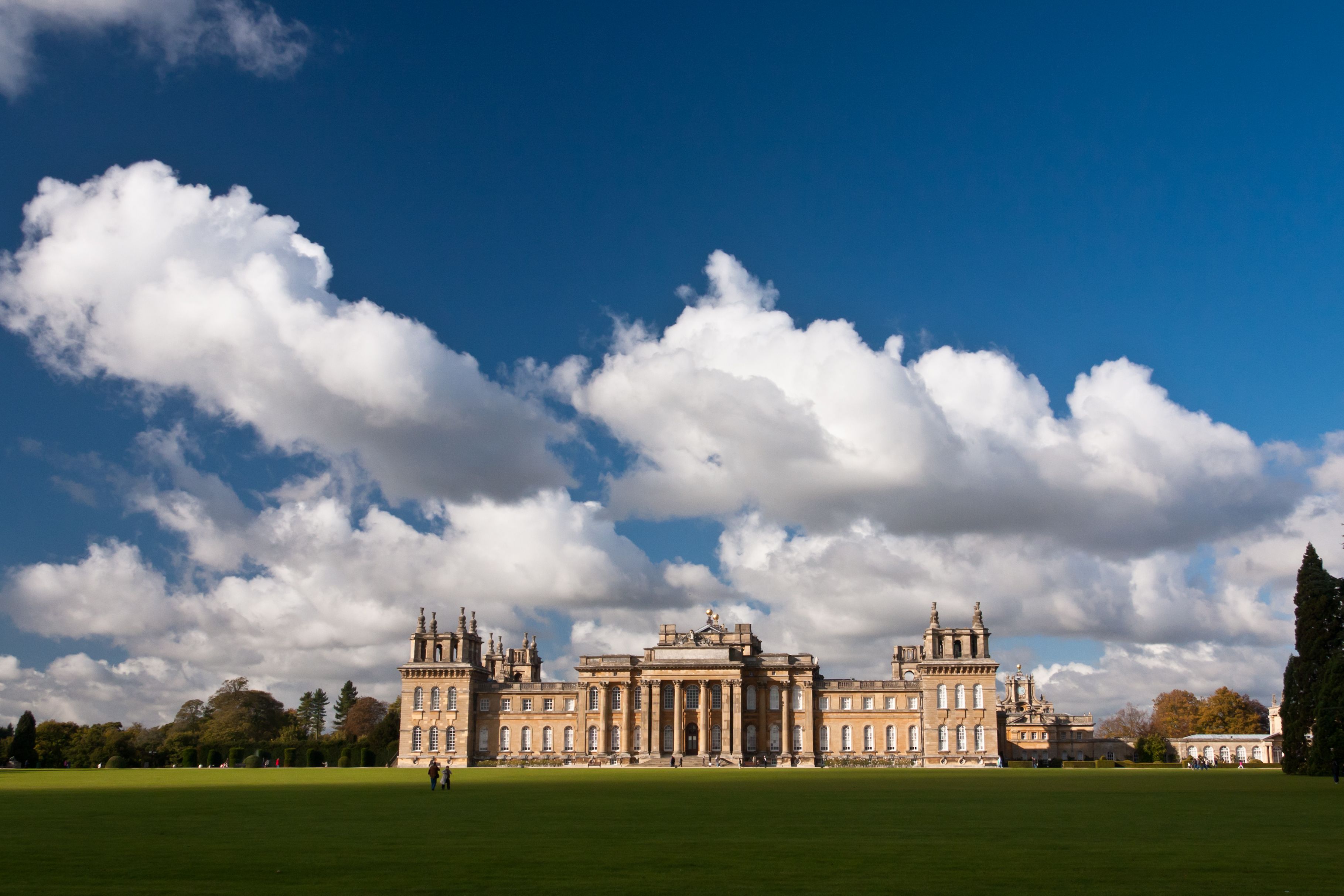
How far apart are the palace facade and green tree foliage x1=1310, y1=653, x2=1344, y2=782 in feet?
151

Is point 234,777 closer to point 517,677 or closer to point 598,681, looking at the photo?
point 598,681

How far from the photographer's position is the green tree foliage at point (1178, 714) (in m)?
134

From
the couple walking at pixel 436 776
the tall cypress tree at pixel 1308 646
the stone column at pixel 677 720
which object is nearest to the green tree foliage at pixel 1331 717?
the tall cypress tree at pixel 1308 646

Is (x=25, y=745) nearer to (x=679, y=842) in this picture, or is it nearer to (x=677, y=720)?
(x=677, y=720)

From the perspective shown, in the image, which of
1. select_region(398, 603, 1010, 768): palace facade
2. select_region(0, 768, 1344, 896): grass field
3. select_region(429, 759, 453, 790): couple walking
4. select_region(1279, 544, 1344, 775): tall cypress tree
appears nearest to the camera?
select_region(0, 768, 1344, 896): grass field

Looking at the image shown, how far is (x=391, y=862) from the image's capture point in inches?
690

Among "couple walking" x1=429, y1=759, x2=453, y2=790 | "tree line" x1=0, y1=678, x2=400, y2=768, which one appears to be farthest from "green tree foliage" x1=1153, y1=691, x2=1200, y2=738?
"couple walking" x1=429, y1=759, x2=453, y2=790

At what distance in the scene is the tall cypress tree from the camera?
51.5 meters

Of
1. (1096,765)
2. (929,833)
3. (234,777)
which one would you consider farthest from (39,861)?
(1096,765)

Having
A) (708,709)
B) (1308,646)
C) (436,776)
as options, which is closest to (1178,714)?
(708,709)

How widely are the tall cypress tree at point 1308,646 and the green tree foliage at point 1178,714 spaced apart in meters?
85.5

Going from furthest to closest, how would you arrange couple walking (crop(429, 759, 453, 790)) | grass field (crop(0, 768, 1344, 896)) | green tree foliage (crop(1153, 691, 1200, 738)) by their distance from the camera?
green tree foliage (crop(1153, 691, 1200, 738)) → couple walking (crop(429, 759, 453, 790)) → grass field (crop(0, 768, 1344, 896))

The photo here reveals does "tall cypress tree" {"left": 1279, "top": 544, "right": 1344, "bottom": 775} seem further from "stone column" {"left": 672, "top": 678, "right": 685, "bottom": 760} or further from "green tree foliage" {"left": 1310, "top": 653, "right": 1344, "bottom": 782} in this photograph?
"stone column" {"left": 672, "top": 678, "right": 685, "bottom": 760}

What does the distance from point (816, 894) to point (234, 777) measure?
52037 mm
